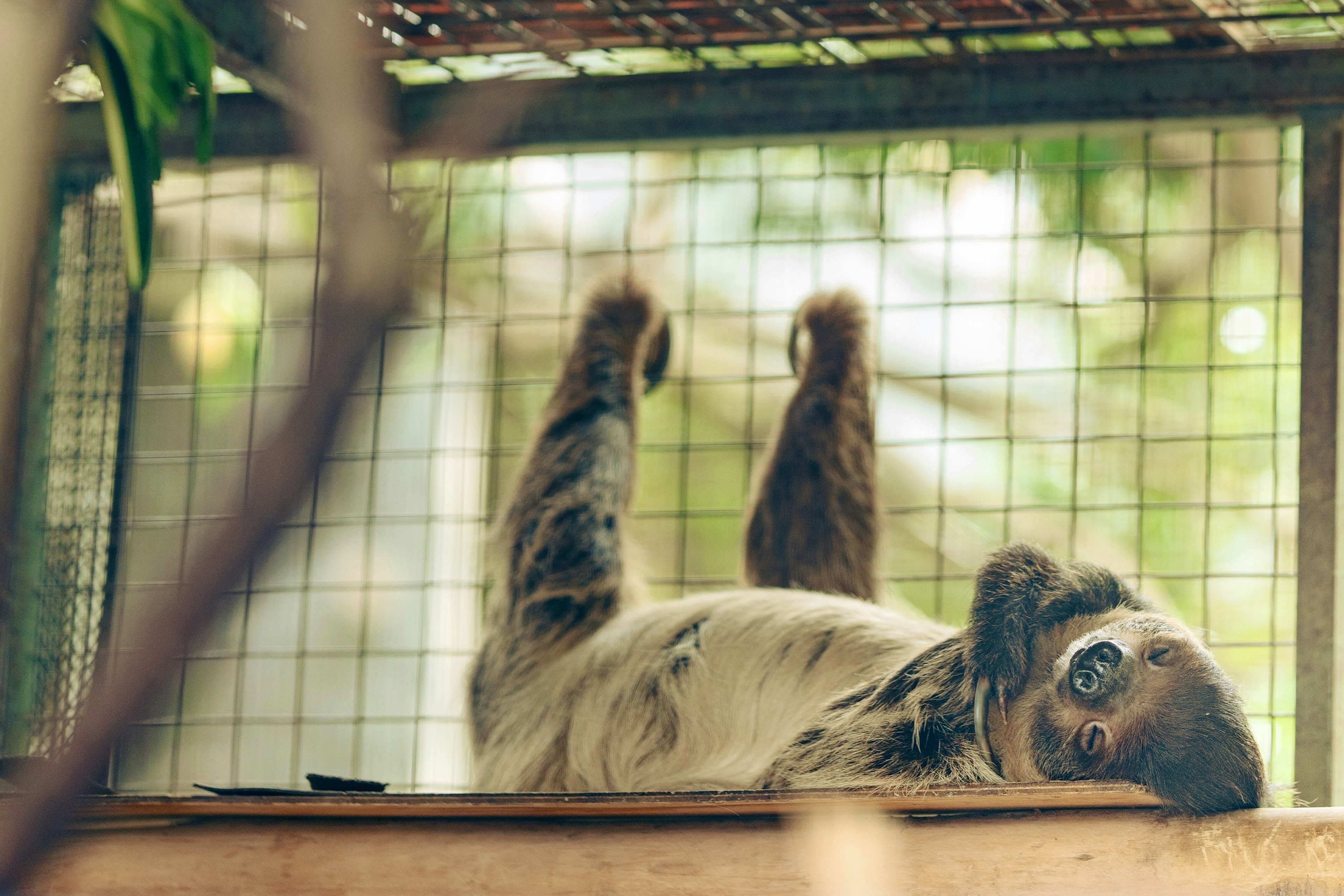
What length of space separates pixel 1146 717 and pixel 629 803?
723mm

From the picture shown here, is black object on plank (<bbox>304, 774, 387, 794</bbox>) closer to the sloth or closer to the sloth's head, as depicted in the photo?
the sloth

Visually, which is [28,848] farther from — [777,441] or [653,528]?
Answer: [653,528]

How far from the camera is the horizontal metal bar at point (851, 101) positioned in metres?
→ 2.45

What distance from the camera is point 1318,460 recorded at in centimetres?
234

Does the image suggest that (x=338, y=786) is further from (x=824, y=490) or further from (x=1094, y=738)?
(x=824, y=490)

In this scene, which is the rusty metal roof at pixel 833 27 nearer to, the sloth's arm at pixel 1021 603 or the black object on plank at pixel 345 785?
the sloth's arm at pixel 1021 603

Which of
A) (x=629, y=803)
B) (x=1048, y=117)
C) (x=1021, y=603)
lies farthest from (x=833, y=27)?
(x=629, y=803)

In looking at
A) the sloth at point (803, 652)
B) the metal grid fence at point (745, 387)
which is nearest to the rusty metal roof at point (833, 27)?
the metal grid fence at point (745, 387)

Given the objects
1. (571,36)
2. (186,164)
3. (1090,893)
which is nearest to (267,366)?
(186,164)

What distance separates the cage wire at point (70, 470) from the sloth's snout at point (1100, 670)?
5.62 feet

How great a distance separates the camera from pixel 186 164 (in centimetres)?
301

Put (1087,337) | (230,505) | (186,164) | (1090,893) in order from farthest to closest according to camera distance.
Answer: (1087,337) < (186,164) < (1090,893) < (230,505)

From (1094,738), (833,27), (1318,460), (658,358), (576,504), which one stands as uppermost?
(833,27)

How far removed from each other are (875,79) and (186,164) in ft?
4.85
